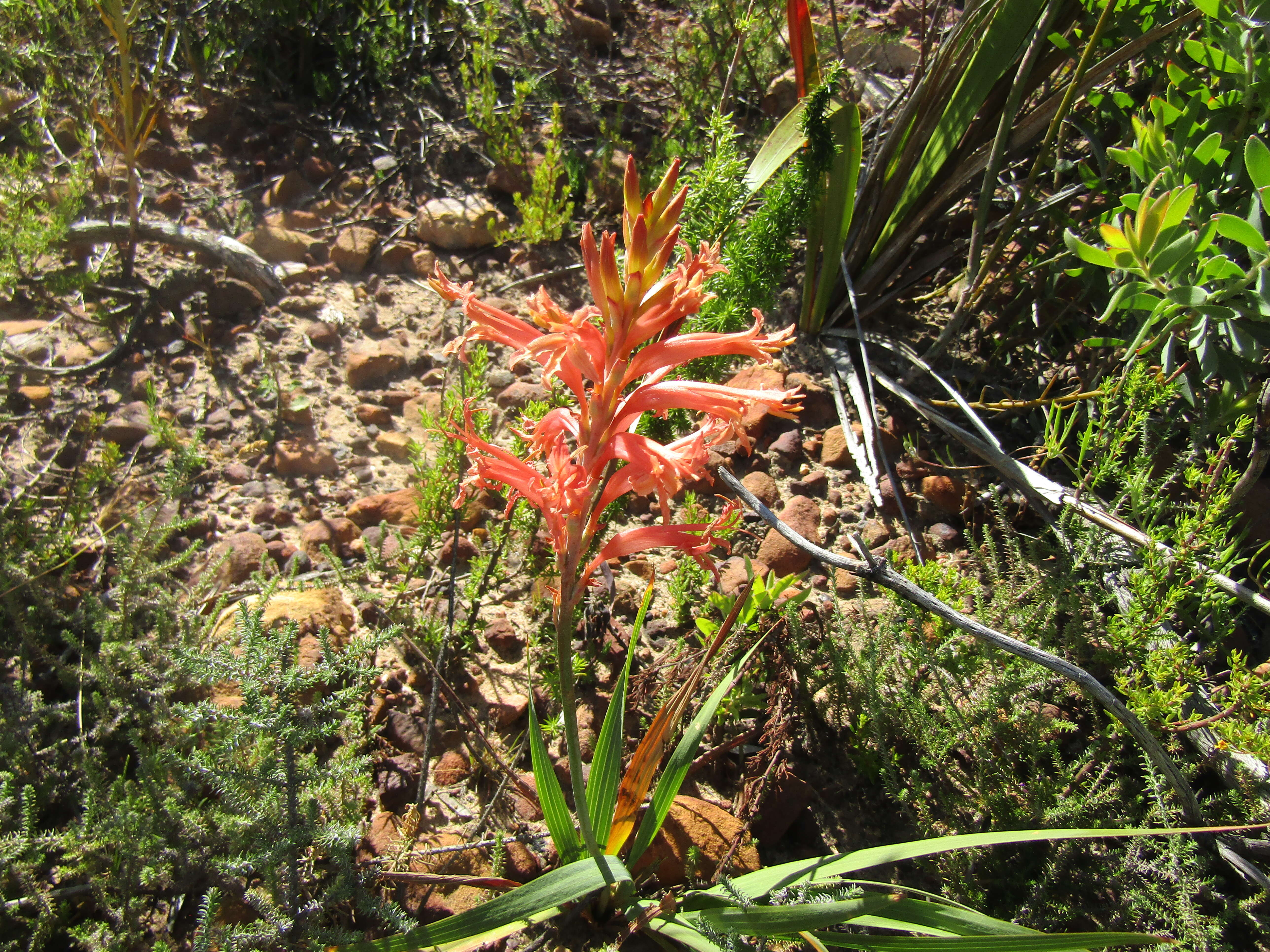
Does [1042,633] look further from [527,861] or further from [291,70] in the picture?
[291,70]

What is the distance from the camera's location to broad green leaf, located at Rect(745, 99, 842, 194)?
2.47m

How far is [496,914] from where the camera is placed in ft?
4.32

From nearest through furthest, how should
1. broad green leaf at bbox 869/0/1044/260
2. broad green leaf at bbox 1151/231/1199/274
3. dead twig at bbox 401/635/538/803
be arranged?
broad green leaf at bbox 1151/231/1199/274 < dead twig at bbox 401/635/538/803 < broad green leaf at bbox 869/0/1044/260

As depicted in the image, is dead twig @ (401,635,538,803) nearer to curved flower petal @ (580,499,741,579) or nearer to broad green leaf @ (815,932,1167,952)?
curved flower petal @ (580,499,741,579)

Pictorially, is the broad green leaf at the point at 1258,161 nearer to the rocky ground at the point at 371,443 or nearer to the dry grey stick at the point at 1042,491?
the dry grey stick at the point at 1042,491

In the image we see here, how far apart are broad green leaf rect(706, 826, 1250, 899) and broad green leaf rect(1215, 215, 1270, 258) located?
4.08 ft

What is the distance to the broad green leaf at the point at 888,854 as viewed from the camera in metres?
1.29

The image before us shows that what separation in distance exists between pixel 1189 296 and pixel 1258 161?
1.03ft

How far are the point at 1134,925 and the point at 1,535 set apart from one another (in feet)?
10.0

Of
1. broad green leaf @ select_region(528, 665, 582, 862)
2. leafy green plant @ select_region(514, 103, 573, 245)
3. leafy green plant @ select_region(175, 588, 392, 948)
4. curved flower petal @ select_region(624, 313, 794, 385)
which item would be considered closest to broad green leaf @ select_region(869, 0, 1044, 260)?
leafy green plant @ select_region(514, 103, 573, 245)

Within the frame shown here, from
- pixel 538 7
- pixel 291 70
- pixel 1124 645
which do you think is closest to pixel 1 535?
pixel 291 70

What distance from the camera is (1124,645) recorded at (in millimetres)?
1782

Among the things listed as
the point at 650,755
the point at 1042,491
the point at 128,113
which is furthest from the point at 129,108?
the point at 1042,491

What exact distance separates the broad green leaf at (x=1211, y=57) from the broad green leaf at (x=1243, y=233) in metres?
0.56
